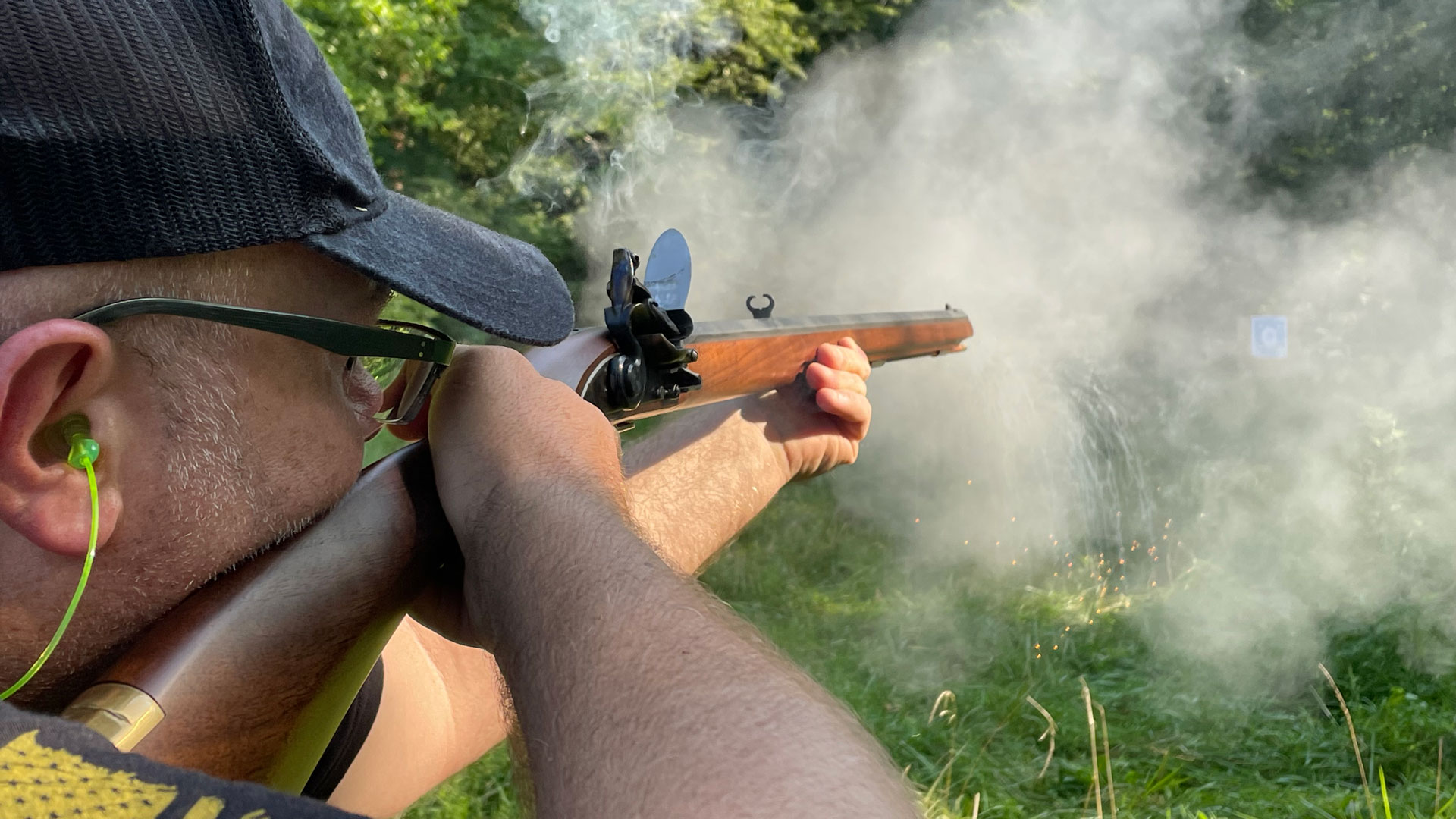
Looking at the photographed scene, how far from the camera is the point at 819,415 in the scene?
2572 millimetres

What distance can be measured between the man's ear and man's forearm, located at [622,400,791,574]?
103 centimetres

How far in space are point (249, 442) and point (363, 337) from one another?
0.19 metres

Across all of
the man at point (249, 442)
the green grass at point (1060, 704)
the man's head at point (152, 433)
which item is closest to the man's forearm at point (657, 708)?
the man at point (249, 442)

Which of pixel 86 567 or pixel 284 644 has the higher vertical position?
pixel 86 567

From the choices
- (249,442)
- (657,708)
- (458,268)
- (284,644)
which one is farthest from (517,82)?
(657,708)

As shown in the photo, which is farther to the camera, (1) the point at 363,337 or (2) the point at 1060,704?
(2) the point at 1060,704

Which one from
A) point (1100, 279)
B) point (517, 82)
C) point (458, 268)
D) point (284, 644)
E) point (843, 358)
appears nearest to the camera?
point (284, 644)

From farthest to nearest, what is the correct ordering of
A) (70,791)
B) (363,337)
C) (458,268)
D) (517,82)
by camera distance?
(517,82) → (458,268) → (363,337) → (70,791)

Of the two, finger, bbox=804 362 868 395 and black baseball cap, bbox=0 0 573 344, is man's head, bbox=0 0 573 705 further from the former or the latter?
finger, bbox=804 362 868 395

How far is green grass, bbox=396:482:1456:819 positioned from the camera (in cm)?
295

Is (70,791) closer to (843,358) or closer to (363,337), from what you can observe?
(363,337)

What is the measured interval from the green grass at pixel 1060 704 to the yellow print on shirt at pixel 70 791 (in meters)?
1.98

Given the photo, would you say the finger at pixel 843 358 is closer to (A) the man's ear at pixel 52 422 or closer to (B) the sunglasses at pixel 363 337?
(B) the sunglasses at pixel 363 337

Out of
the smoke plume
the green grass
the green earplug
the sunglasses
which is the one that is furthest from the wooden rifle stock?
the smoke plume
